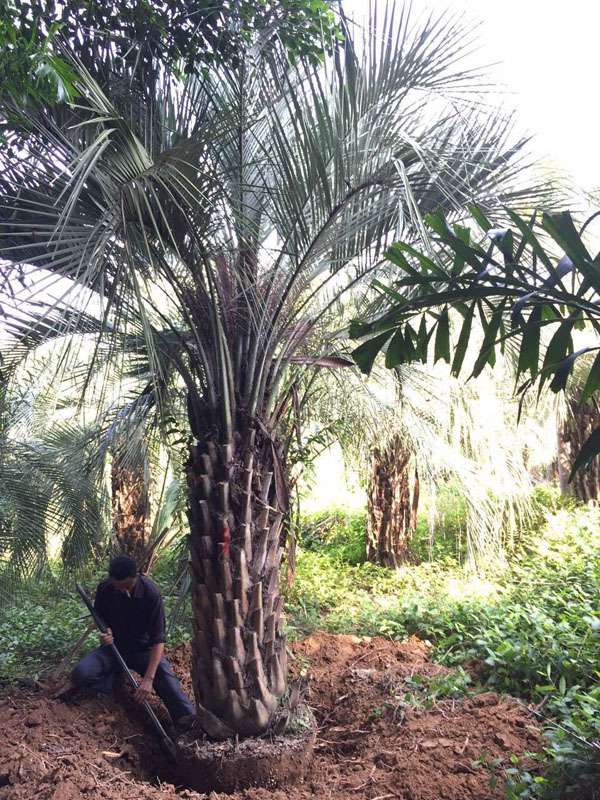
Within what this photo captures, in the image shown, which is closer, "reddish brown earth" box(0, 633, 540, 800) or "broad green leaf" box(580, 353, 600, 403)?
"broad green leaf" box(580, 353, 600, 403)

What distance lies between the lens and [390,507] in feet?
30.8

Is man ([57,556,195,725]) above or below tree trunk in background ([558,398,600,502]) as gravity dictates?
below

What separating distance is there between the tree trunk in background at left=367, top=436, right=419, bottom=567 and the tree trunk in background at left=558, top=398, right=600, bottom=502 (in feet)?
6.29

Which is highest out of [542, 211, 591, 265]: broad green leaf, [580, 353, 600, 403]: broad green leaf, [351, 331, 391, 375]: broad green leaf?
[542, 211, 591, 265]: broad green leaf

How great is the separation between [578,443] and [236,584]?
6323 millimetres

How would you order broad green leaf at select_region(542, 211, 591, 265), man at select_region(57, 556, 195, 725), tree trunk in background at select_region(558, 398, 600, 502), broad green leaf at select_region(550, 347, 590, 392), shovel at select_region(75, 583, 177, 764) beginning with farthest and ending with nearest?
tree trunk in background at select_region(558, 398, 600, 502) < man at select_region(57, 556, 195, 725) < shovel at select_region(75, 583, 177, 764) < broad green leaf at select_region(550, 347, 590, 392) < broad green leaf at select_region(542, 211, 591, 265)

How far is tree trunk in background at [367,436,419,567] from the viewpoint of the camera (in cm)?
929

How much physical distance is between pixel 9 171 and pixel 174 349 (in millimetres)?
1425

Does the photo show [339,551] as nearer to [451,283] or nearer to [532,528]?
[532,528]

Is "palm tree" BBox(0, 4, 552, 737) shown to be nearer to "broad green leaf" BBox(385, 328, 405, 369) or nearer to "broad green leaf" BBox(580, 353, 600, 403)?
"broad green leaf" BBox(385, 328, 405, 369)

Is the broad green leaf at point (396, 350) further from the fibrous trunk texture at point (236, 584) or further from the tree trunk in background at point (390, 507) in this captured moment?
the tree trunk in background at point (390, 507)

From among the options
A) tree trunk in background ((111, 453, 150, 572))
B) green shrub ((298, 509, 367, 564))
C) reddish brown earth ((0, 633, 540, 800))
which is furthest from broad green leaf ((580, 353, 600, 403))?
tree trunk in background ((111, 453, 150, 572))

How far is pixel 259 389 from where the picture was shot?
4273 mm

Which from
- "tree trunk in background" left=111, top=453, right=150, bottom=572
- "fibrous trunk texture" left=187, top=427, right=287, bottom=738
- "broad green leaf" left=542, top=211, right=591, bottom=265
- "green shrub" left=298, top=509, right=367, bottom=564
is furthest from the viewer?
"green shrub" left=298, top=509, right=367, bottom=564
